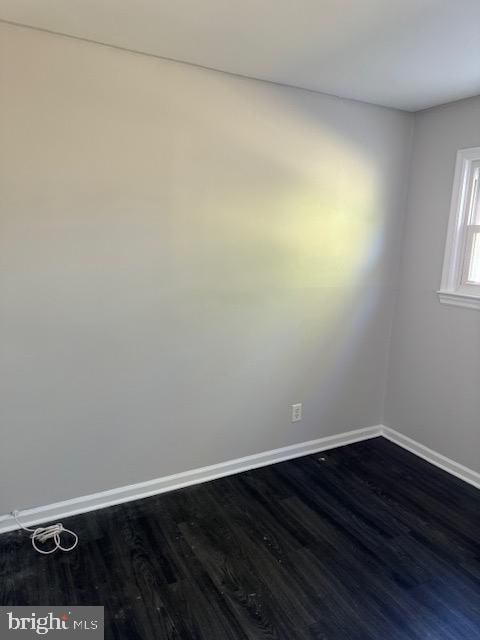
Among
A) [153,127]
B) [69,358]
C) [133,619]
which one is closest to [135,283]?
[69,358]

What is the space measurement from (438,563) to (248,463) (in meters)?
1.20

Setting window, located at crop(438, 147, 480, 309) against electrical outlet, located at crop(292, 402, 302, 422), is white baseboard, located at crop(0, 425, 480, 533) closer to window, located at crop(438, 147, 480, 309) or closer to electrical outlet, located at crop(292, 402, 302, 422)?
electrical outlet, located at crop(292, 402, 302, 422)

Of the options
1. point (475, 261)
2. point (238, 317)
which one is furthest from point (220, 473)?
point (475, 261)

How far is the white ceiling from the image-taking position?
168 centimetres

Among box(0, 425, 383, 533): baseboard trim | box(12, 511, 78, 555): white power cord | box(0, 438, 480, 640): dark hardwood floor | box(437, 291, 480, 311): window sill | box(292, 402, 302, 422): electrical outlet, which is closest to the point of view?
box(0, 438, 480, 640): dark hardwood floor

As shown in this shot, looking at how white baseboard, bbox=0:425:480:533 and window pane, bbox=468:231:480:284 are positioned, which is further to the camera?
window pane, bbox=468:231:480:284

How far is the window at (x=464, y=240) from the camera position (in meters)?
2.82

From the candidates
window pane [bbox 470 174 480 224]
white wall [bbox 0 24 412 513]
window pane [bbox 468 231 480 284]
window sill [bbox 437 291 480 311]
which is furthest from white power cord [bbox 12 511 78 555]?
window pane [bbox 470 174 480 224]

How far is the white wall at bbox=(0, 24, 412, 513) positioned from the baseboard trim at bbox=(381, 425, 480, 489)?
1.82 ft

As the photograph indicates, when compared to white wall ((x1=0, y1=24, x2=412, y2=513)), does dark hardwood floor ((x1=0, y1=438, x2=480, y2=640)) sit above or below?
below

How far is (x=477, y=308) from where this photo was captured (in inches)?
110

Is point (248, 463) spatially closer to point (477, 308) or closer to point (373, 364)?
point (373, 364)

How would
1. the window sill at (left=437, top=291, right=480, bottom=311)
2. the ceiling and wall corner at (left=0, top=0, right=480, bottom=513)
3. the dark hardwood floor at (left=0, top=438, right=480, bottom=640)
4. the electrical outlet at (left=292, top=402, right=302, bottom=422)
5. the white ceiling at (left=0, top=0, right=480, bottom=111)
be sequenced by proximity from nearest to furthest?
1. the white ceiling at (left=0, top=0, right=480, bottom=111)
2. the dark hardwood floor at (left=0, top=438, right=480, bottom=640)
3. the ceiling and wall corner at (left=0, top=0, right=480, bottom=513)
4. the window sill at (left=437, top=291, right=480, bottom=311)
5. the electrical outlet at (left=292, top=402, right=302, bottom=422)

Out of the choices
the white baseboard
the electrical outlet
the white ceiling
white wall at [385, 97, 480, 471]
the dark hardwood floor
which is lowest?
the dark hardwood floor
